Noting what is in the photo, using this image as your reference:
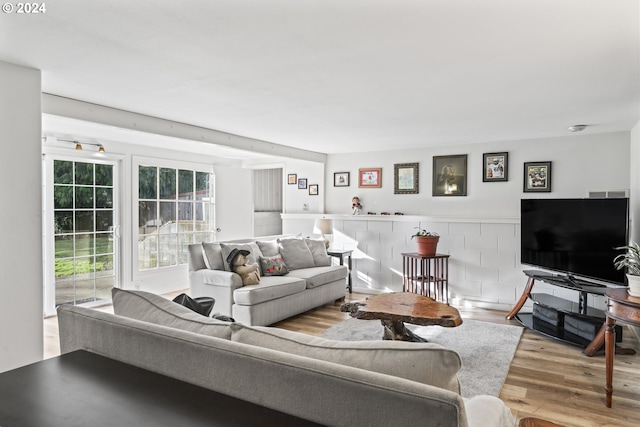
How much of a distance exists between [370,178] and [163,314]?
4.94 metres

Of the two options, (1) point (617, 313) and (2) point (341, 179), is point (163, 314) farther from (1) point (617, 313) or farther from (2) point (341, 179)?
(2) point (341, 179)

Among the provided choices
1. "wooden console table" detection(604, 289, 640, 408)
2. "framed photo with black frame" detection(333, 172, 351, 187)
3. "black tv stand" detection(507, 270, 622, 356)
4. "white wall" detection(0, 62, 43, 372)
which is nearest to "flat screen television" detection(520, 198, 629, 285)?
"black tv stand" detection(507, 270, 622, 356)

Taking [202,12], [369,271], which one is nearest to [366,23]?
[202,12]

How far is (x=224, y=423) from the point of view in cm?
99

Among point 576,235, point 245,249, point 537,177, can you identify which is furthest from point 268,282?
point 537,177

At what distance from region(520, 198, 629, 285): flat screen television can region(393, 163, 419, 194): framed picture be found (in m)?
1.65

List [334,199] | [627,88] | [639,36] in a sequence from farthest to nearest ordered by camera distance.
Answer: [334,199] < [627,88] < [639,36]

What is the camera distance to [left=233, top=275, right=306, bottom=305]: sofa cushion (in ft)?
13.2

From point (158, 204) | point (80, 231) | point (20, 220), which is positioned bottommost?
point (80, 231)

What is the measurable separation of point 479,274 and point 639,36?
12.3 ft

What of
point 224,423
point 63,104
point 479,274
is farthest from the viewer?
point 479,274

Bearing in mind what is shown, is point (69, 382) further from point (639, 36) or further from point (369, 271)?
point (369, 271)

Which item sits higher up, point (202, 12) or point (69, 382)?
point (202, 12)

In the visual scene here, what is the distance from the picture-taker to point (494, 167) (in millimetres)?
5305
